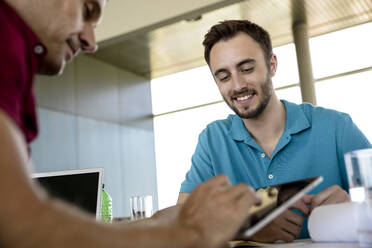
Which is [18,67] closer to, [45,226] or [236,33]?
[45,226]

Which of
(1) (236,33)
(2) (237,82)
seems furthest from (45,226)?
(1) (236,33)

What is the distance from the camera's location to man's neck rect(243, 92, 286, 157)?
1.84 m

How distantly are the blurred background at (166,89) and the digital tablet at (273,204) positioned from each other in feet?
12.6

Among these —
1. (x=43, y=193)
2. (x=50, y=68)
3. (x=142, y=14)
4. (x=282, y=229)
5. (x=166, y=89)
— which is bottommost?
(x=282, y=229)

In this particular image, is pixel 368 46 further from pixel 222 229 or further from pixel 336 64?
pixel 222 229

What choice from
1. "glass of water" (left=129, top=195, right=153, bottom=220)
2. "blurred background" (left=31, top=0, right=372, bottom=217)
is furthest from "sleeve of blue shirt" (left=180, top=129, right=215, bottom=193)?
"blurred background" (left=31, top=0, right=372, bottom=217)

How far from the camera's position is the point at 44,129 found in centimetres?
620

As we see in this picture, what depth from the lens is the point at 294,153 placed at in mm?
1745

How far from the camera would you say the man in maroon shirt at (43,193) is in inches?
18.8

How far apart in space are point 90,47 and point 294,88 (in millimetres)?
6810

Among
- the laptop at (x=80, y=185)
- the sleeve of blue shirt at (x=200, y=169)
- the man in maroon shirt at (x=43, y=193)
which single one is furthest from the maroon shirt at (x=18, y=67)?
the sleeve of blue shirt at (x=200, y=169)

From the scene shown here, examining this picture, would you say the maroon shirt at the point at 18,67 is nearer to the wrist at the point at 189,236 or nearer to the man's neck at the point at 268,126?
the wrist at the point at 189,236

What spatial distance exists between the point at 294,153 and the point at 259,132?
0.20 m

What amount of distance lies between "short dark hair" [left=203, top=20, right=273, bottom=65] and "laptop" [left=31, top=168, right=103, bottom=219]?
83cm
